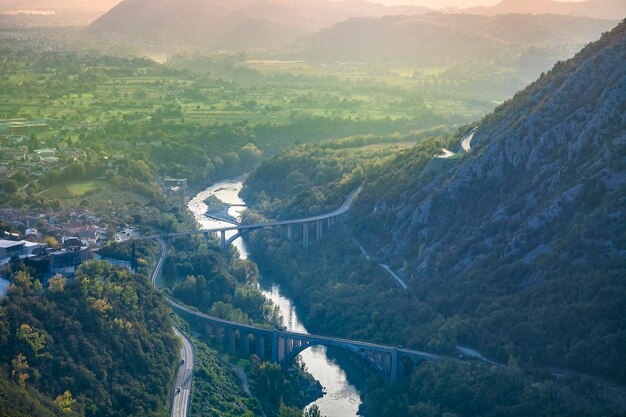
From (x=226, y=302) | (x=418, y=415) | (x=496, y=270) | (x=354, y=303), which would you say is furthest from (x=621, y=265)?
(x=226, y=302)

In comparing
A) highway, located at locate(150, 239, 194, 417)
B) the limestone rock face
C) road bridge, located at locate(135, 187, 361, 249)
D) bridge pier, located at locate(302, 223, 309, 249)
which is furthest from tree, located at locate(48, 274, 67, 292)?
bridge pier, located at locate(302, 223, 309, 249)

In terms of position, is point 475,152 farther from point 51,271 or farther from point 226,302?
point 51,271

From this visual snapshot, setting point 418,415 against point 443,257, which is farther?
point 443,257

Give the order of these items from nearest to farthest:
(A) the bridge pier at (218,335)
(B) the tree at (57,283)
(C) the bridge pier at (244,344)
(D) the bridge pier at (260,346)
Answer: (B) the tree at (57,283) → (D) the bridge pier at (260,346) → (C) the bridge pier at (244,344) → (A) the bridge pier at (218,335)

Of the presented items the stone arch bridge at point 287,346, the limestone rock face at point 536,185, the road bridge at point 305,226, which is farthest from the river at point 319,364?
the limestone rock face at point 536,185

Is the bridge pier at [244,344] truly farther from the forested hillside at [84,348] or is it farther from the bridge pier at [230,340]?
the forested hillside at [84,348]

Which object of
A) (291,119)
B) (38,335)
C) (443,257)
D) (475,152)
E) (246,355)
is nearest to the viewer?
(38,335)

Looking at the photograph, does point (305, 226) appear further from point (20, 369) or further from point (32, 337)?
point (20, 369)
